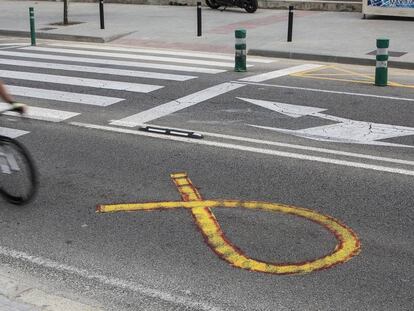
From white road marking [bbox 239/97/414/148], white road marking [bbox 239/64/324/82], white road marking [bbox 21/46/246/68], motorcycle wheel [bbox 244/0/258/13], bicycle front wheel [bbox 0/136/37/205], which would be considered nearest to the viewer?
bicycle front wheel [bbox 0/136/37/205]

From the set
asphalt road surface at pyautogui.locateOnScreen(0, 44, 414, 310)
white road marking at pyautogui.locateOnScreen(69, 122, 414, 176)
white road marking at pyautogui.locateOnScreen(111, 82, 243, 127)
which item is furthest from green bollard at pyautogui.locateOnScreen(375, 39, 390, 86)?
white road marking at pyautogui.locateOnScreen(69, 122, 414, 176)

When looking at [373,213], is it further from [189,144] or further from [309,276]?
[189,144]

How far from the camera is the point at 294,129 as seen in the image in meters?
8.99

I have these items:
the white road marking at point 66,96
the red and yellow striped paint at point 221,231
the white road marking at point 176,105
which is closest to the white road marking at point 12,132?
the white road marking at point 176,105

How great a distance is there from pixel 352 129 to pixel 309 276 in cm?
456

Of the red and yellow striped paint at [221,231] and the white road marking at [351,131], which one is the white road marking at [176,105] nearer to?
the white road marking at [351,131]

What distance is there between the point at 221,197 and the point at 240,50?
23.7ft

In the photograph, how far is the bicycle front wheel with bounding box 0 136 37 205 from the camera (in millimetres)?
6109

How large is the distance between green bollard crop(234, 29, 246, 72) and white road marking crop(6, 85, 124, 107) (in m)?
3.20

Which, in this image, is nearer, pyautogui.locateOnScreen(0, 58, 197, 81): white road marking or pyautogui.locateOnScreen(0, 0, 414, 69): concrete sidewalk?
pyautogui.locateOnScreen(0, 58, 197, 81): white road marking

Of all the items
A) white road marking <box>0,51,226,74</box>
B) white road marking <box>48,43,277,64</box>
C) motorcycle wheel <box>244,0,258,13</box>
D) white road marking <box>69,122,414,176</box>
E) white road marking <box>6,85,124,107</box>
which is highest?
motorcycle wheel <box>244,0,258,13</box>

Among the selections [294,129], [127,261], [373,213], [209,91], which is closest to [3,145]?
[127,261]

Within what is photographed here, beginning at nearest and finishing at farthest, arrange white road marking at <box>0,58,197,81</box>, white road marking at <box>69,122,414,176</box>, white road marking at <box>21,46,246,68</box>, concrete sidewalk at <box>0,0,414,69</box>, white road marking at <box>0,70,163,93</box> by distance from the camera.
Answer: white road marking at <box>69,122,414,176</box>
white road marking at <box>0,70,163,93</box>
white road marking at <box>0,58,197,81</box>
white road marking at <box>21,46,246,68</box>
concrete sidewalk at <box>0,0,414,69</box>

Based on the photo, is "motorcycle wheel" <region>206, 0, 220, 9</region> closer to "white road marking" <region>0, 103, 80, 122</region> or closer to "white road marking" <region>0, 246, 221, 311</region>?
"white road marking" <region>0, 103, 80, 122</region>
